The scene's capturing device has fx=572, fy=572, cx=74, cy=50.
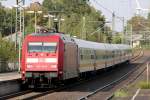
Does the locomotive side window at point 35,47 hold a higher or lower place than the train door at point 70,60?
higher

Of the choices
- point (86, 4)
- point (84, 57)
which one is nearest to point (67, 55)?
point (84, 57)

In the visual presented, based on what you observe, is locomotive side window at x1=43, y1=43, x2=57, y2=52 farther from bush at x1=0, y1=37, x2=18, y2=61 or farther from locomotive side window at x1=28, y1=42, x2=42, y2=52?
bush at x1=0, y1=37, x2=18, y2=61

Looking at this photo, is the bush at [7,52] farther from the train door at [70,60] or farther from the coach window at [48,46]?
the coach window at [48,46]

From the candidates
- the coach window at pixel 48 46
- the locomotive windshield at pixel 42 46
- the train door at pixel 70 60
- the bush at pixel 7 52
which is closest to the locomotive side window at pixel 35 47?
the locomotive windshield at pixel 42 46

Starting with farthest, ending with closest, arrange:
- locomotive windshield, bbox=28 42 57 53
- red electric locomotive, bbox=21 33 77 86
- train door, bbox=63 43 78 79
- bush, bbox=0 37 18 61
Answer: bush, bbox=0 37 18 61 < train door, bbox=63 43 78 79 < locomotive windshield, bbox=28 42 57 53 < red electric locomotive, bbox=21 33 77 86

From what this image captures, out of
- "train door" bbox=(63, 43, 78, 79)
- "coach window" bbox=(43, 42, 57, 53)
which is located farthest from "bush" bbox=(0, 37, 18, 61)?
"coach window" bbox=(43, 42, 57, 53)

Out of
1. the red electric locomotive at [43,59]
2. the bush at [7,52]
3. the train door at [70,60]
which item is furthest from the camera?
the bush at [7,52]

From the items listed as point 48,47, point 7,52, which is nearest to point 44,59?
point 48,47

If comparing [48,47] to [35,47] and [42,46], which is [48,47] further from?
[35,47]

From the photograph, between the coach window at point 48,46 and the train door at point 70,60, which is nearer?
the coach window at point 48,46

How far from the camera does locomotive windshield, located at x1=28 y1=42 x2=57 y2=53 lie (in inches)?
1226

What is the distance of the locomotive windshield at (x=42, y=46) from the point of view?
31.1 metres

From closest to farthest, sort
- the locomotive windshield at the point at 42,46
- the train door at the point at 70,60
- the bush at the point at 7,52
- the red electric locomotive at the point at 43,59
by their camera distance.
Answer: the red electric locomotive at the point at 43,59 → the locomotive windshield at the point at 42,46 → the train door at the point at 70,60 → the bush at the point at 7,52

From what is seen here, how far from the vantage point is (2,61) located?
59.4 m
